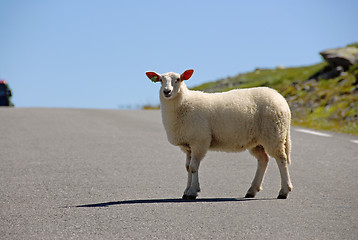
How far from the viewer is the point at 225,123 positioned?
754 centimetres

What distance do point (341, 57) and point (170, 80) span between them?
23.3 m

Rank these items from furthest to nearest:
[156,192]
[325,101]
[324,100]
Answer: [324,100]
[325,101]
[156,192]

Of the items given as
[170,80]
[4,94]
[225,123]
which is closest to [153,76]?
[170,80]

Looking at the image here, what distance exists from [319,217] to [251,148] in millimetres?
2095

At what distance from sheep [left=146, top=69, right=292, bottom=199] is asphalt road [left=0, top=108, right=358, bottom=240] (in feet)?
2.09

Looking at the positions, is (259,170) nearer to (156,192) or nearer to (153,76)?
(156,192)

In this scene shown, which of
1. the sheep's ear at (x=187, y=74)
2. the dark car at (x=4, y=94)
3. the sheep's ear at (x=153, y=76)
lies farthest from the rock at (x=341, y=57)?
the sheep's ear at (x=153, y=76)

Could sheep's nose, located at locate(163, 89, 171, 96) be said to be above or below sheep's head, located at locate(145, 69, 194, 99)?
below

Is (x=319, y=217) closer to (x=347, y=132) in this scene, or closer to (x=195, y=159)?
(x=195, y=159)

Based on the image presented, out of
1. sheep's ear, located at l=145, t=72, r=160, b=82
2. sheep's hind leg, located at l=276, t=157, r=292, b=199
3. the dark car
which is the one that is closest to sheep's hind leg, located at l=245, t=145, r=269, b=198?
sheep's hind leg, located at l=276, t=157, r=292, b=199

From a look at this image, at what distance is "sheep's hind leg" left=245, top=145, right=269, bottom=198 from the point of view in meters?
7.54

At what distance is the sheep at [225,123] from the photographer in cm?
744

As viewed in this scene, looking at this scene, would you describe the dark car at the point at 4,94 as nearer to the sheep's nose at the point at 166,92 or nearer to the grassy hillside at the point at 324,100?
the grassy hillside at the point at 324,100

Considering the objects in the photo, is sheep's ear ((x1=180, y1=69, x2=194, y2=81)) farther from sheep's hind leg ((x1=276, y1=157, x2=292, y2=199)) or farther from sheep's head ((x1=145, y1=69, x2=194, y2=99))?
sheep's hind leg ((x1=276, y1=157, x2=292, y2=199))
